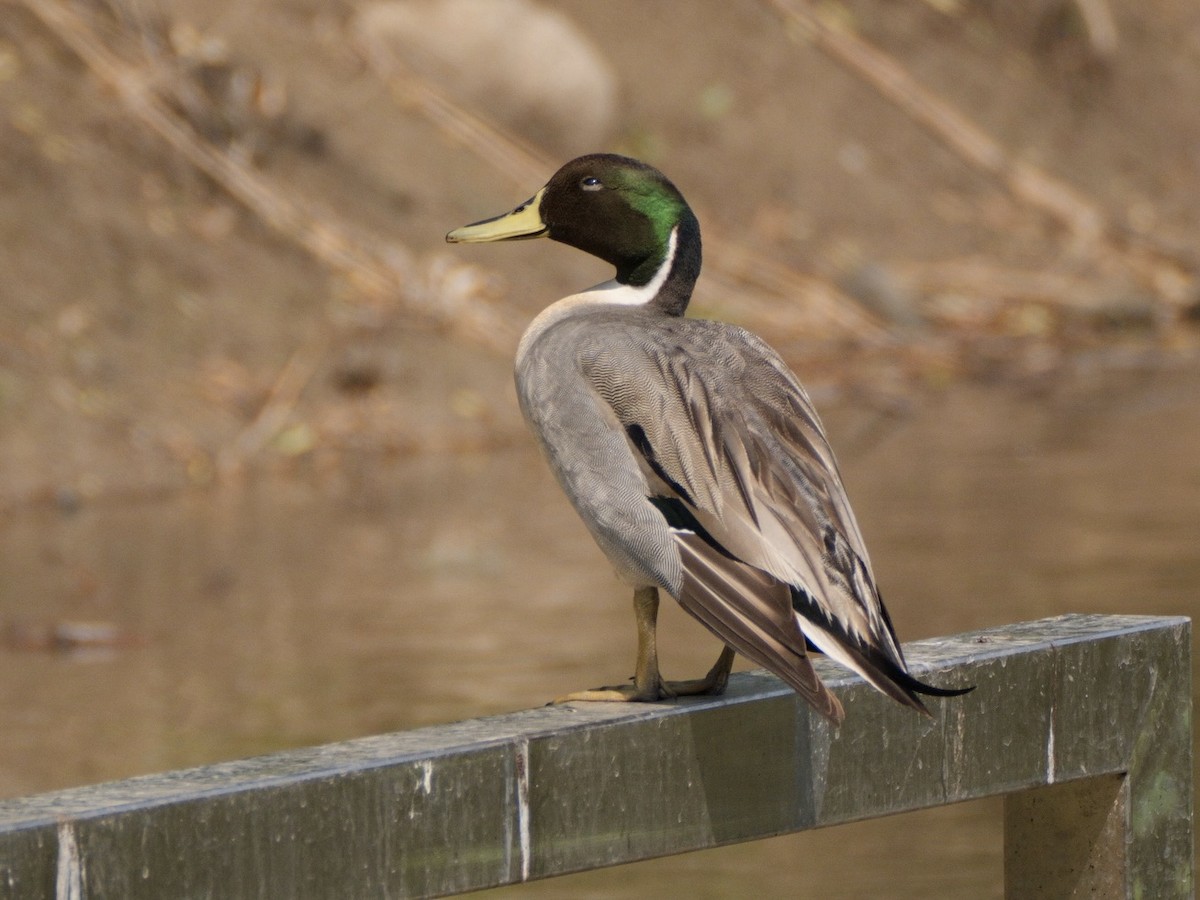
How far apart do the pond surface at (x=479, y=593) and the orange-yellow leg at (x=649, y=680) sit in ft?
5.90

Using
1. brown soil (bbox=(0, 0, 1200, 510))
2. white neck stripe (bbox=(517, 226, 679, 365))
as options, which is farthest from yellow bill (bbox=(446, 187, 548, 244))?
brown soil (bbox=(0, 0, 1200, 510))

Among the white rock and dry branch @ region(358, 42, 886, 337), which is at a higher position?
the white rock

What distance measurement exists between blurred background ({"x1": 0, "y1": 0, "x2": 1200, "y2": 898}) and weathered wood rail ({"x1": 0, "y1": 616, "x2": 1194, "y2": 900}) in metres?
1.67

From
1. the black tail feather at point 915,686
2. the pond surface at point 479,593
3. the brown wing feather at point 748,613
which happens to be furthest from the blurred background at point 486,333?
the black tail feather at point 915,686

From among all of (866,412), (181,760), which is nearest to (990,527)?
(866,412)

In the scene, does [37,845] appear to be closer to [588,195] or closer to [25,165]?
[588,195]

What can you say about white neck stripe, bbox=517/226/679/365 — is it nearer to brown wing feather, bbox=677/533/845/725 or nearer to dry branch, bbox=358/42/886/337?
brown wing feather, bbox=677/533/845/725

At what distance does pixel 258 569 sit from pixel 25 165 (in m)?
3.68

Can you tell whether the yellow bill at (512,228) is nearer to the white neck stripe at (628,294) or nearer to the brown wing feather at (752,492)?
the white neck stripe at (628,294)

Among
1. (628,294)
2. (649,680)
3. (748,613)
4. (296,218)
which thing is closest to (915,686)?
(748,613)

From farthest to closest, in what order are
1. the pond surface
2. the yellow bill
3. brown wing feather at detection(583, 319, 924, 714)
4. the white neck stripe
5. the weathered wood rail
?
the pond surface < the yellow bill < the white neck stripe < brown wing feather at detection(583, 319, 924, 714) < the weathered wood rail

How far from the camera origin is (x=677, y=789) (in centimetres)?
297

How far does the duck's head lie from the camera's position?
386cm

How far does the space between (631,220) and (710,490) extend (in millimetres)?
807
